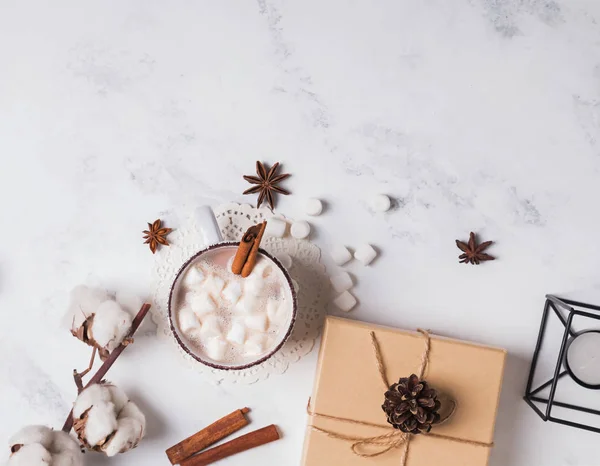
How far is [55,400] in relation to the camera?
4.61 feet

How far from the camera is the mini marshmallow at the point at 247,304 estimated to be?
1.19m

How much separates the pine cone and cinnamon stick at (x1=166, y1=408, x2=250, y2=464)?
1.12ft

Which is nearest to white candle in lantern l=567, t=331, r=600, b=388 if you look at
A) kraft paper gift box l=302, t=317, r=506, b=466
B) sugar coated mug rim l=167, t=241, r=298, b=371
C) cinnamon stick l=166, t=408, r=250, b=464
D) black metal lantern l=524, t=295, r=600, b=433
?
black metal lantern l=524, t=295, r=600, b=433

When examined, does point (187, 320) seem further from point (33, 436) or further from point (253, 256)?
point (33, 436)

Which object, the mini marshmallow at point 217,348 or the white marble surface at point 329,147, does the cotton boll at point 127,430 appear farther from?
the mini marshmallow at point 217,348

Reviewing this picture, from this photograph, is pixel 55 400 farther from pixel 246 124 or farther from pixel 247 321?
pixel 246 124

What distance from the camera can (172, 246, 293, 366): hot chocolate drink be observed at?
47.1 inches

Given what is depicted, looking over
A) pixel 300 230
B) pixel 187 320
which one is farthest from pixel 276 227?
pixel 187 320

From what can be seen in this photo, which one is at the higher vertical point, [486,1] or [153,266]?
[486,1]

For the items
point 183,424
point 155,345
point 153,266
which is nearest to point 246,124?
point 153,266

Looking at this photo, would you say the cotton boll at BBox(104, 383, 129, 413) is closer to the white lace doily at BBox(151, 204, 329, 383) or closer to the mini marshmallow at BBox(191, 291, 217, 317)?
the white lace doily at BBox(151, 204, 329, 383)

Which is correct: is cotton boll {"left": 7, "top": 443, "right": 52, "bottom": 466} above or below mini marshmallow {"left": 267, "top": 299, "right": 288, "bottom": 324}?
below

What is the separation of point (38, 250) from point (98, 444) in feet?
1.40

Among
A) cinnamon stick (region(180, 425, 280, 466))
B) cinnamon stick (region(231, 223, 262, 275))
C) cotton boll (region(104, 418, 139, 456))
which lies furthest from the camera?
cinnamon stick (region(180, 425, 280, 466))
